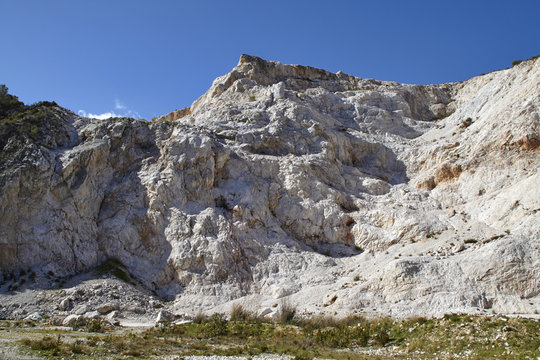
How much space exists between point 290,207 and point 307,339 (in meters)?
15.5

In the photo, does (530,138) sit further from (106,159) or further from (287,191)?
(106,159)

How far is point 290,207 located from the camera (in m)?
33.9

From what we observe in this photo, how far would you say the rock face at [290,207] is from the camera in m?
24.6

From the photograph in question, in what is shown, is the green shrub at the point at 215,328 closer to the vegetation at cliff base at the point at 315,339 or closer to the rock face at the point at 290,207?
the vegetation at cliff base at the point at 315,339

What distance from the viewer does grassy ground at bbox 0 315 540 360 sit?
1524 centimetres

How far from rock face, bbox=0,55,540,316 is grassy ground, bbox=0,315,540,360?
3491 millimetres

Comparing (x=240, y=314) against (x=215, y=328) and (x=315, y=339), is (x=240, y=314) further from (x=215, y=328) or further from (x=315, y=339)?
(x=315, y=339)

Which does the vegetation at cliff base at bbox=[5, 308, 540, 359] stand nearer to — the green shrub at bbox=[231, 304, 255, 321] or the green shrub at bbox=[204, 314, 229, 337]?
the green shrub at bbox=[204, 314, 229, 337]

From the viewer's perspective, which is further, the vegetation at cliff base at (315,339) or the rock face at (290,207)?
the rock face at (290,207)

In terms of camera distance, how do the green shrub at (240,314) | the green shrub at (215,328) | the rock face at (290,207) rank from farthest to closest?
the rock face at (290,207) < the green shrub at (240,314) < the green shrub at (215,328)

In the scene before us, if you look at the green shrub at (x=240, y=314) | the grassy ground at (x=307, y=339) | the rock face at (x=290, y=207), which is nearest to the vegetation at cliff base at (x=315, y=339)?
the grassy ground at (x=307, y=339)

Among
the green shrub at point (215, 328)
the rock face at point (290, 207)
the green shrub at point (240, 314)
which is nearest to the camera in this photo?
the green shrub at point (215, 328)

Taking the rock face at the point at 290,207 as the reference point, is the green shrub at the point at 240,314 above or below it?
below

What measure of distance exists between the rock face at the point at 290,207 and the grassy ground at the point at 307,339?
3.49 meters
